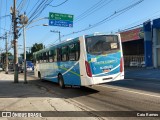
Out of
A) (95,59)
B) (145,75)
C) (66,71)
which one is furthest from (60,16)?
(95,59)

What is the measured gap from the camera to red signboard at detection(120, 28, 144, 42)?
139 ft

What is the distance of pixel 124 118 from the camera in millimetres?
8531

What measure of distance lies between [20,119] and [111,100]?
4.60 m

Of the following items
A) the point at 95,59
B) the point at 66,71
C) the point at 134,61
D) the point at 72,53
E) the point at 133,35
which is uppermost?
the point at 133,35

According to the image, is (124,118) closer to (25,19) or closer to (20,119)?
(20,119)

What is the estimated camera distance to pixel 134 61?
159 ft

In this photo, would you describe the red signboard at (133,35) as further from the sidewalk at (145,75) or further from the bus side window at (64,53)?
the bus side window at (64,53)

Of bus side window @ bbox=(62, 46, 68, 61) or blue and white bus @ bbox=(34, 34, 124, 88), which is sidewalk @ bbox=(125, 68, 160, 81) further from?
blue and white bus @ bbox=(34, 34, 124, 88)

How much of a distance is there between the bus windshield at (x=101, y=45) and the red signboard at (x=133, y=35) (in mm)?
28086

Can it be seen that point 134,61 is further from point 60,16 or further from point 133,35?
point 60,16

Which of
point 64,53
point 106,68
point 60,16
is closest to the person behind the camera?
point 106,68

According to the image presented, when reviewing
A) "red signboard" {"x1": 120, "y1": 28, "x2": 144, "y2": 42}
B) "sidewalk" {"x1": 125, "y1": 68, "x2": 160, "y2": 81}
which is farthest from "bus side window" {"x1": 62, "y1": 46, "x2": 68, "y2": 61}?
"red signboard" {"x1": 120, "y1": 28, "x2": 144, "y2": 42}

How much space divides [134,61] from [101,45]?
35.1 metres

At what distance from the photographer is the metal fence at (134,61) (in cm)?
4575
